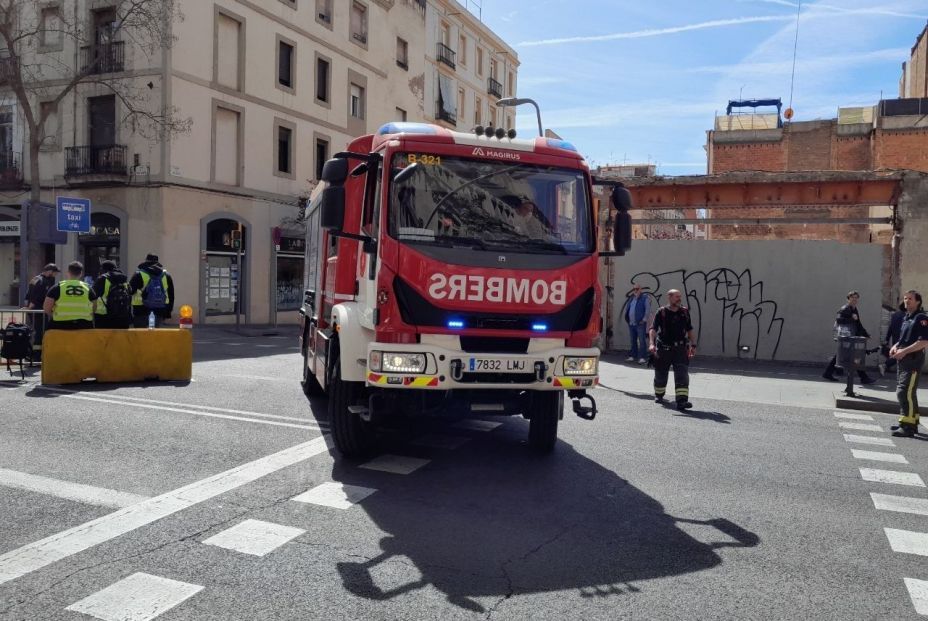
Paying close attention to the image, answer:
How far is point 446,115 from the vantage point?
4191 cm

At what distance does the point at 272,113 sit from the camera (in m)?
27.6

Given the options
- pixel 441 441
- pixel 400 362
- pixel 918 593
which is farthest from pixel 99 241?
pixel 918 593

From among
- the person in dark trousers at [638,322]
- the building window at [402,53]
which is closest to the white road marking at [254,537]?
the person in dark trousers at [638,322]

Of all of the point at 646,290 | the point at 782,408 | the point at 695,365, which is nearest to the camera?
the point at 782,408

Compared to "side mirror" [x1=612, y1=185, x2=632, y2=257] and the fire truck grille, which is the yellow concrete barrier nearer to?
the fire truck grille

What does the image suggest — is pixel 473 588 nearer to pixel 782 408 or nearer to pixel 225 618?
pixel 225 618

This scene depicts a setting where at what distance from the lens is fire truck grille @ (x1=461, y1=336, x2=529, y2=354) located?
19.7ft

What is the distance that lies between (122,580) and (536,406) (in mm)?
3896

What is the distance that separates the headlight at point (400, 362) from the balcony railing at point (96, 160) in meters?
20.6

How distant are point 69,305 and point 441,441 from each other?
21.1ft

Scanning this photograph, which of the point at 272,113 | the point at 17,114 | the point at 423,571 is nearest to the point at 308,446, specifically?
the point at 423,571

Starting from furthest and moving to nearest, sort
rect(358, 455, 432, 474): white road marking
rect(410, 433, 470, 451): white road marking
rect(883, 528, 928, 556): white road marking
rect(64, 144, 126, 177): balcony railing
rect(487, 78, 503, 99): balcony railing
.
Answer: rect(487, 78, 503, 99): balcony railing, rect(64, 144, 126, 177): balcony railing, rect(410, 433, 470, 451): white road marking, rect(358, 455, 432, 474): white road marking, rect(883, 528, 928, 556): white road marking

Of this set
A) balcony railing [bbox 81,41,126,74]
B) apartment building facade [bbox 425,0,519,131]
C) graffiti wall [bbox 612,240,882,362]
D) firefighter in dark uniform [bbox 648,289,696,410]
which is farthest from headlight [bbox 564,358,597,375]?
apartment building facade [bbox 425,0,519,131]

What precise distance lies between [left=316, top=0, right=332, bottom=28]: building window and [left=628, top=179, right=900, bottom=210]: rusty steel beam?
17.8 m
